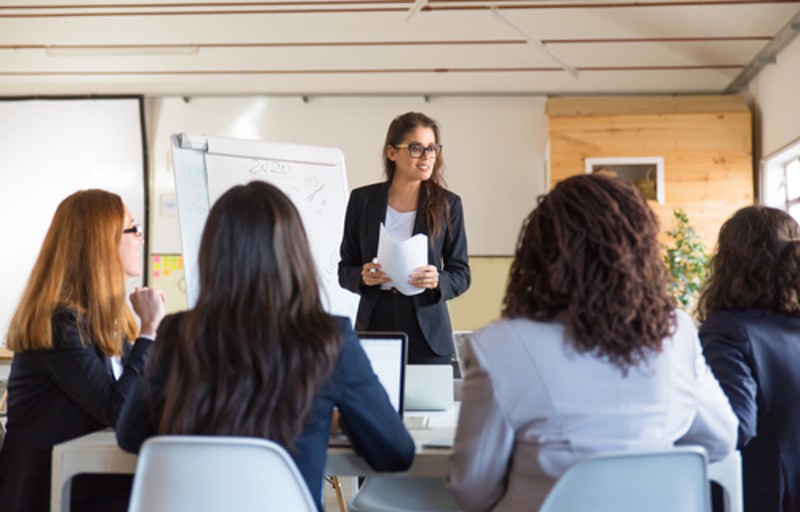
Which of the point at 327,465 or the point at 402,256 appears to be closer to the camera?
the point at 327,465

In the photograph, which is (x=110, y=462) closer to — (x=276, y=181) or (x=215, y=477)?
(x=215, y=477)

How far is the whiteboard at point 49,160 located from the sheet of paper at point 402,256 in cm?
502

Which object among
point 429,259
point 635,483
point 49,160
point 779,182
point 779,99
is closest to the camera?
point 635,483

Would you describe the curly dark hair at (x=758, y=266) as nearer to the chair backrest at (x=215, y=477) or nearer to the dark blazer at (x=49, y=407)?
the chair backrest at (x=215, y=477)

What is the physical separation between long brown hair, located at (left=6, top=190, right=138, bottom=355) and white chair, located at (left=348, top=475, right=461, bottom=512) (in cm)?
76

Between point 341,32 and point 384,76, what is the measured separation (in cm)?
98

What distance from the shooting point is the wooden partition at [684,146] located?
6.60 meters

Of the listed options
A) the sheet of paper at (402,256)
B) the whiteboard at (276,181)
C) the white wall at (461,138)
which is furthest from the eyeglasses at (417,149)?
the white wall at (461,138)

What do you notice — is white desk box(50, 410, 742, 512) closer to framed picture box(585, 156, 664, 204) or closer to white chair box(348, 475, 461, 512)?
white chair box(348, 475, 461, 512)

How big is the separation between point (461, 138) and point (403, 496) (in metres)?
5.18

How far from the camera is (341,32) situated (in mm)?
5949

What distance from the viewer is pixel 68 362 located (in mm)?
2062

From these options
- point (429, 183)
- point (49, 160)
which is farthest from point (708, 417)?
point (49, 160)

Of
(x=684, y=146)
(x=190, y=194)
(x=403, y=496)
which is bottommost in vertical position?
(x=403, y=496)
